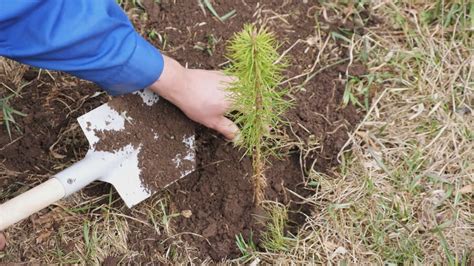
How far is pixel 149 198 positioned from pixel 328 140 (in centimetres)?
66

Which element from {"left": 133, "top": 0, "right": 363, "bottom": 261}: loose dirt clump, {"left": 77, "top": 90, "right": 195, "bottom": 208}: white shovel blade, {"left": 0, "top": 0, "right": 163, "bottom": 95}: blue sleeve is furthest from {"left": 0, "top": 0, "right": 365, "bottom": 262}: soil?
{"left": 0, "top": 0, "right": 163, "bottom": 95}: blue sleeve

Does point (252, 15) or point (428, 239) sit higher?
point (252, 15)

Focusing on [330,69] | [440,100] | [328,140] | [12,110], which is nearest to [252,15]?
[330,69]

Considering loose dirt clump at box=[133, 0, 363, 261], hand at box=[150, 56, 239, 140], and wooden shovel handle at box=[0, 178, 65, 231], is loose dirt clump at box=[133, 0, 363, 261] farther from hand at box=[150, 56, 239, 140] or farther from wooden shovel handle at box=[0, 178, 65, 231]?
wooden shovel handle at box=[0, 178, 65, 231]

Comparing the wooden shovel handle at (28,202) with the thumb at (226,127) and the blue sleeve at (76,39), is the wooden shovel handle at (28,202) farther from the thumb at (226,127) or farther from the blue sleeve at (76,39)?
the thumb at (226,127)

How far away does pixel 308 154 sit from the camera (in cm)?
228

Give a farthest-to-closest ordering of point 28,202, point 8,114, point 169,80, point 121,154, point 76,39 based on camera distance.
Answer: point 8,114
point 121,154
point 169,80
point 28,202
point 76,39

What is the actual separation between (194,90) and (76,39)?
0.48 m

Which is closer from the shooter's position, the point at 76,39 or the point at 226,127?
the point at 76,39

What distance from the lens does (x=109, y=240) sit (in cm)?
212

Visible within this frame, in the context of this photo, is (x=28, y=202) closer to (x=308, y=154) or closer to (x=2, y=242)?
(x=2, y=242)

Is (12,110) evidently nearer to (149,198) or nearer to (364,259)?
(149,198)

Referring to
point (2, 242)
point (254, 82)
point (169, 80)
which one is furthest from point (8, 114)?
point (254, 82)

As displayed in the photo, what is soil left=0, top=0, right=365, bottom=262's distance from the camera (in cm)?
215
